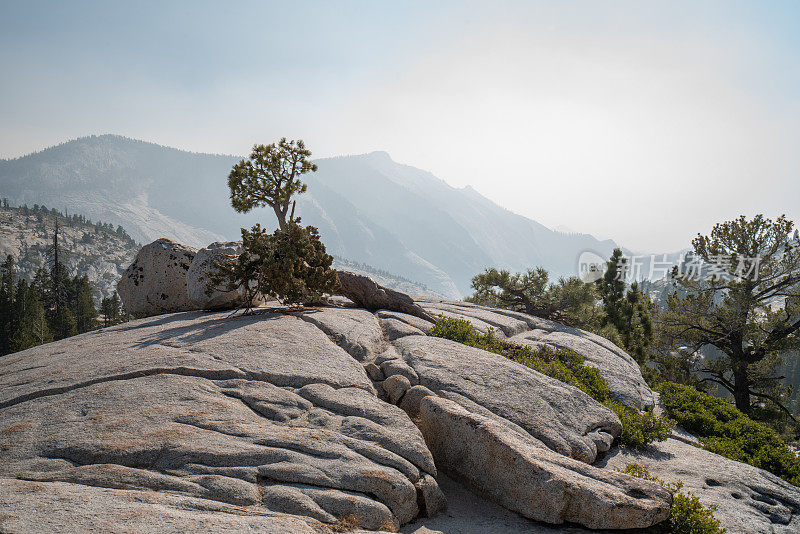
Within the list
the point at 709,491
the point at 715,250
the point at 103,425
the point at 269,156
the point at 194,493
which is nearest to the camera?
the point at 194,493

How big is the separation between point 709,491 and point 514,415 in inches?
183

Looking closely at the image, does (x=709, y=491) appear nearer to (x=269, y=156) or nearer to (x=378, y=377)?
(x=378, y=377)

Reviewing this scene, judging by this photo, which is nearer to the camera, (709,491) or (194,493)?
(194,493)

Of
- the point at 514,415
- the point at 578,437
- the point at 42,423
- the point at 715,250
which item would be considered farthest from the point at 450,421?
the point at 715,250

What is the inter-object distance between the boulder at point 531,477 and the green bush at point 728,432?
7.55m

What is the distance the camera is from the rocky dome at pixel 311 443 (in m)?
6.33

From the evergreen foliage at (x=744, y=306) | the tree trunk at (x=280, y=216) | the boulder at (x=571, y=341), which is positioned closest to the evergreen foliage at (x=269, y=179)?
the tree trunk at (x=280, y=216)

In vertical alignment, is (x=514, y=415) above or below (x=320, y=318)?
below

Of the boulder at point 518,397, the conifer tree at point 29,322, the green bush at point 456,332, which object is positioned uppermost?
the green bush at point 456,332

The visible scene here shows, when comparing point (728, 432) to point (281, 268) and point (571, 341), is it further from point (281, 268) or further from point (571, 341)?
point (281, 268)

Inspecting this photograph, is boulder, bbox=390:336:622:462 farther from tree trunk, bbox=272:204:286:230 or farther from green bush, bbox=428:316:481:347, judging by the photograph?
tree trunk, bbox=272:204:286:230

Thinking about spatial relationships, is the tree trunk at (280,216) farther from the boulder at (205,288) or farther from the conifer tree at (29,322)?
the conifer tree at (29,322)

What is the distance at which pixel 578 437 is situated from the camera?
35.1 feet

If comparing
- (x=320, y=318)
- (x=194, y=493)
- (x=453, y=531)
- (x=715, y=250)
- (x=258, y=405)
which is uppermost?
(x=715, y=250)
